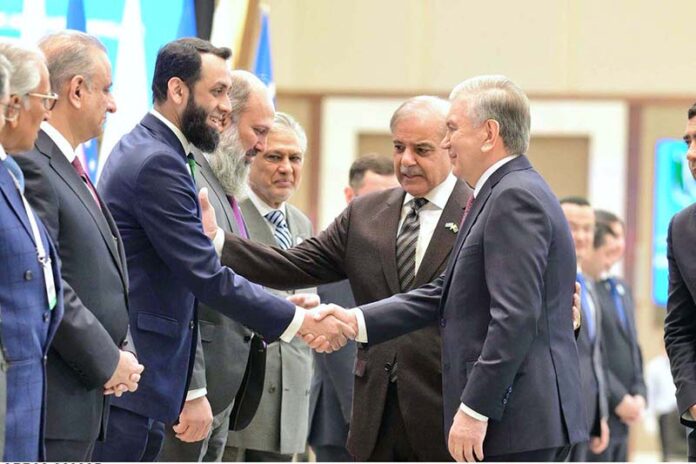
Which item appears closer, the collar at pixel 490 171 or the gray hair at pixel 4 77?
the gray hair at pixel 4 77

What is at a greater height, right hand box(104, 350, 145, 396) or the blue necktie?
the blue necktie

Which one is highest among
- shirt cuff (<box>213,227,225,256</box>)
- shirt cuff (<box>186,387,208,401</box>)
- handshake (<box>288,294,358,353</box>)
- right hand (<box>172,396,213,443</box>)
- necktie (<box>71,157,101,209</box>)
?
necktie (<box>71,157,101,209</box>)

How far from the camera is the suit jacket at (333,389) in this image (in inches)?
203

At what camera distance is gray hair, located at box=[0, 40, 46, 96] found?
2.71 metres

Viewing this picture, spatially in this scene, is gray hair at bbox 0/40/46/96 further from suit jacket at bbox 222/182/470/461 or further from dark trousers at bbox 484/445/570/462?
dark trousers at bbox 484/445/570/462

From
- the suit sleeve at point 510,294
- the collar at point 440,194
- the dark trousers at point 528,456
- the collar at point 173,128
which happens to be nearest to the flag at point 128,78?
the collar at point 173,128

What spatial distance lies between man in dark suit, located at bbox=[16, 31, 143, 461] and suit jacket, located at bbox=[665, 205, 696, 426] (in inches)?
57.8

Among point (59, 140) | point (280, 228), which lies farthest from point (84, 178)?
point (280, 228)

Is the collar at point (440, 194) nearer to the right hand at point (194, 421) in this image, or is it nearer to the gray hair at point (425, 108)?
the gray hair at point (425, 108)

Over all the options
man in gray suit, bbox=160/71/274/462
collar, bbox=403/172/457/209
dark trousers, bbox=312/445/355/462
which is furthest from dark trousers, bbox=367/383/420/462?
dark trousers, bbox=312/445/355/462

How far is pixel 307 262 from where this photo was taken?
13.6 ft

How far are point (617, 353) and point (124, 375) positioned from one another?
414 cm

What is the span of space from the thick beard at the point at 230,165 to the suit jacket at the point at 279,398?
0.38 meters

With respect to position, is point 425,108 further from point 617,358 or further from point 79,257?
point 617,358
